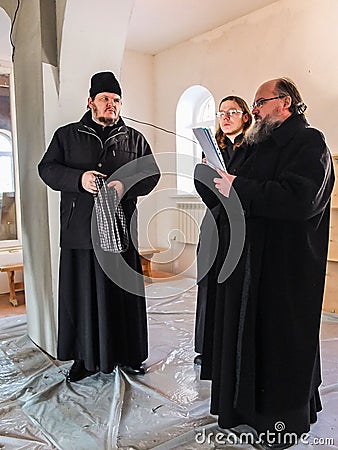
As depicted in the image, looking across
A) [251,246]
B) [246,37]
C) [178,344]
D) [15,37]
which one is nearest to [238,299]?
[251,246]

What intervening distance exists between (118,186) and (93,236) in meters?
0.27

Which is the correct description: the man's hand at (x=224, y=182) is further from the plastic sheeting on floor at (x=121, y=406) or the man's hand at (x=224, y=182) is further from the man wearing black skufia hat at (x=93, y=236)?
the plastic sheeting on floor at (x=121, y=406)

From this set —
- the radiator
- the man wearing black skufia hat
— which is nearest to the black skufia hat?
the man wearing black skufia hat

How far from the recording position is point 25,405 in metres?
1.96

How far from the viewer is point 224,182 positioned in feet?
4.94

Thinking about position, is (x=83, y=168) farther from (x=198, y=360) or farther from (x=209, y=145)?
(x=198, y=360)

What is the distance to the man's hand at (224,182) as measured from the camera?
1.49m

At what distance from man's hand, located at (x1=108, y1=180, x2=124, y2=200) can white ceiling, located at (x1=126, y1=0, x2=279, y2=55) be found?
2.23 meters

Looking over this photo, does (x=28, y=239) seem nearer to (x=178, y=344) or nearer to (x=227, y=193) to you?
(x=178, y=344)

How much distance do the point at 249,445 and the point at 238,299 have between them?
0.58 m

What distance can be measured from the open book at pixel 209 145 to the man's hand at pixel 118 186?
2.06 ft

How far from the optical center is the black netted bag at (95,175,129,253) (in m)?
2.01

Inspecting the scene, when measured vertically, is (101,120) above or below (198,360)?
above

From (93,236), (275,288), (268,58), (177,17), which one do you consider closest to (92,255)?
(93,236)
